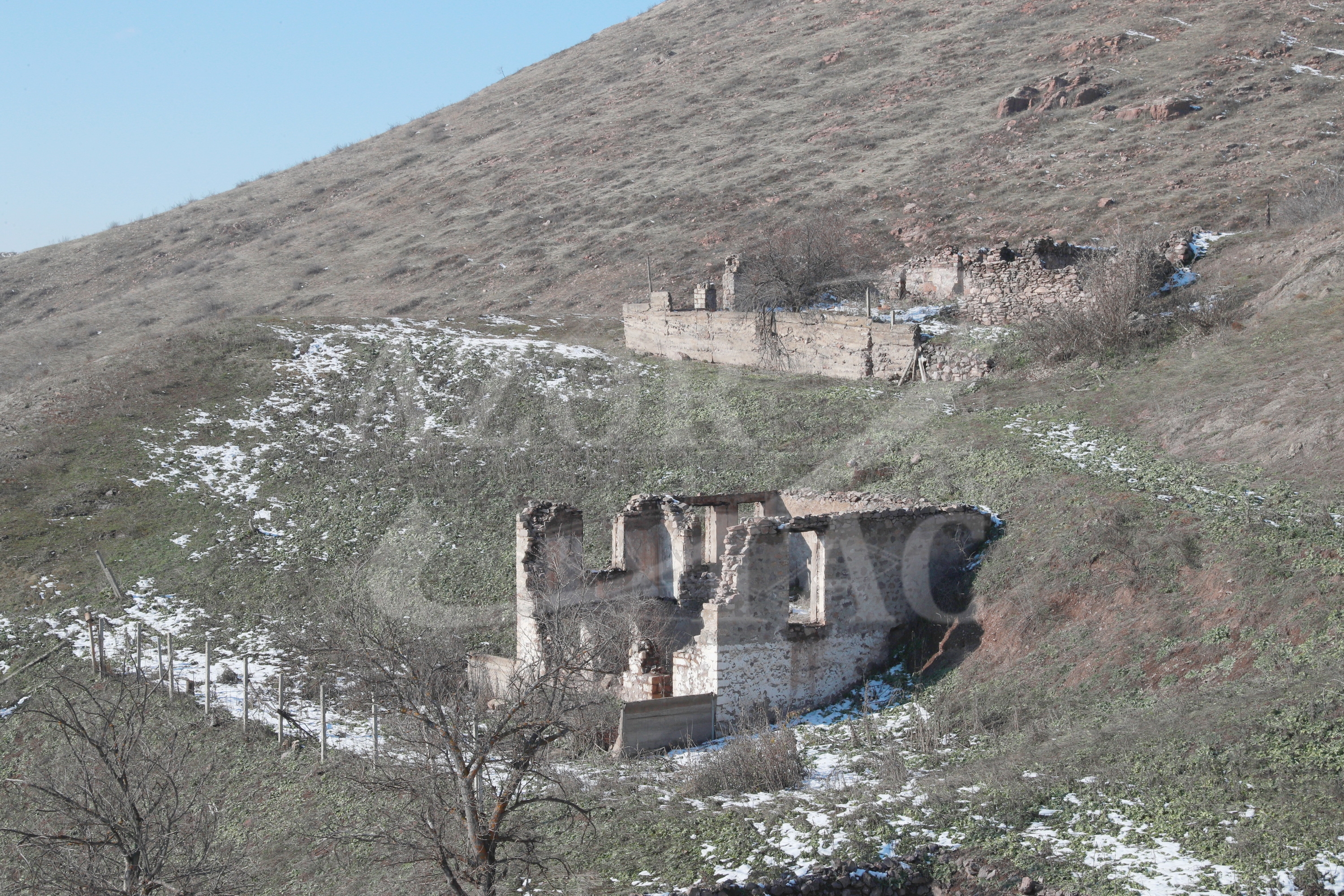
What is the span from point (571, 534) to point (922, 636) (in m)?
5.19

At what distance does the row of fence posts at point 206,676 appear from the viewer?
45.4ft

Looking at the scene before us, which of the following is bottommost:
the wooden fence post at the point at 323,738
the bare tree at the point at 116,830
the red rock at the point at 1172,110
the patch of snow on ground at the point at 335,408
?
the wooden fence post at the point at 323,738

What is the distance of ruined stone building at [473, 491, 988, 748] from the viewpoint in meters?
13.9

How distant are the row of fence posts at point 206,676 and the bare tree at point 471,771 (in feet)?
4.87

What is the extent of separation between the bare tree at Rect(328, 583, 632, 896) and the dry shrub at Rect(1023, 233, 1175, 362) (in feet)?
50.0

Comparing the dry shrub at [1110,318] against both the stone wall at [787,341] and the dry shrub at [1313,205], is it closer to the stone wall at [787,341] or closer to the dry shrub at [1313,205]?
the stone wall at [787,341]

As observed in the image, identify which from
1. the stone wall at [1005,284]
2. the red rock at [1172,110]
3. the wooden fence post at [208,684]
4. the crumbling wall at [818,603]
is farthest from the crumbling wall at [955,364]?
the red rock at [1172,110]

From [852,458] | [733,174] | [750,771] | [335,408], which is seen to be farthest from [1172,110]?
[750,771]

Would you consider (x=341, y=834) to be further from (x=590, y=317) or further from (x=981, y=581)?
(x=590, y=317)

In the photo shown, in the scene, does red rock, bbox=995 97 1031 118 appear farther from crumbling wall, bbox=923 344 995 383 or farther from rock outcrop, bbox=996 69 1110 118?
crumbling wall, bbox=923 344 995 383

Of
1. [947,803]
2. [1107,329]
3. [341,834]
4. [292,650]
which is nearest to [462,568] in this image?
[292,650]

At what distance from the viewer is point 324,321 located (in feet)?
121

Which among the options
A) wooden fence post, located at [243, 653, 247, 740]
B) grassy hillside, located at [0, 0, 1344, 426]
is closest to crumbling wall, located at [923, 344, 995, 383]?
grassy hillside, located at [0, 0, 1344, 426]

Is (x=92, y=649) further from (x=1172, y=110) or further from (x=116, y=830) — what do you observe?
(x=1172, y=110)
